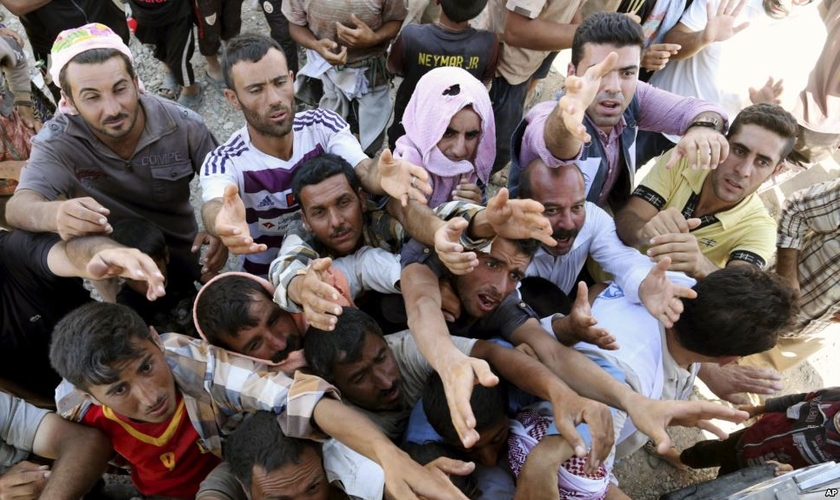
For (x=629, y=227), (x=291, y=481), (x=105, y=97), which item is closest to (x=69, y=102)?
(x=105, y=97)

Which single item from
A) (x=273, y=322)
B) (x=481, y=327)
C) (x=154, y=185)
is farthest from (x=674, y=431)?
(x=154, y=185)

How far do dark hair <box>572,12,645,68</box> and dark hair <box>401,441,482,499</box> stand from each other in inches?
75.9

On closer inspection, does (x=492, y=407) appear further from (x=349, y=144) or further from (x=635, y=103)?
(x=635, y=103)

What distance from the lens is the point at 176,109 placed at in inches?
118

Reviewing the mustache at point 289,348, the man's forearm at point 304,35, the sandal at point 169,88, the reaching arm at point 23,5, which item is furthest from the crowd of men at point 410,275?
the sandal at point 169,88

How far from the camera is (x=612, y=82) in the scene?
265 centimetres

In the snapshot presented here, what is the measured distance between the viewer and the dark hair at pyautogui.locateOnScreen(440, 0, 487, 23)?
327cm

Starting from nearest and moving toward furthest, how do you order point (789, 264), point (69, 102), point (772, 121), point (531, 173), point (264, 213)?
point (531, 173)
point (772, 121)
point (69, 102)
point (264, 213)
point (789, 264)

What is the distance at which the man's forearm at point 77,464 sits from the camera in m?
2.00

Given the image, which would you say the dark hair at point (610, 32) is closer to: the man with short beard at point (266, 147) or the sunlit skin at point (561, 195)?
the sunlit skin at point (561, 195)

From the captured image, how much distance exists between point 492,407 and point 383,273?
0.77m

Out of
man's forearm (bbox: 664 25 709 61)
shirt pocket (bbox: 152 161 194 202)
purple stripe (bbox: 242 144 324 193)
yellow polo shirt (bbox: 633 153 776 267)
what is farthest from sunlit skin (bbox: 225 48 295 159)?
man's forearm (bbox: 664 25 709 61)

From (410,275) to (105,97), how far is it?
170cm

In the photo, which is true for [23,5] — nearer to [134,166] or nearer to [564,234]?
[134,166]
